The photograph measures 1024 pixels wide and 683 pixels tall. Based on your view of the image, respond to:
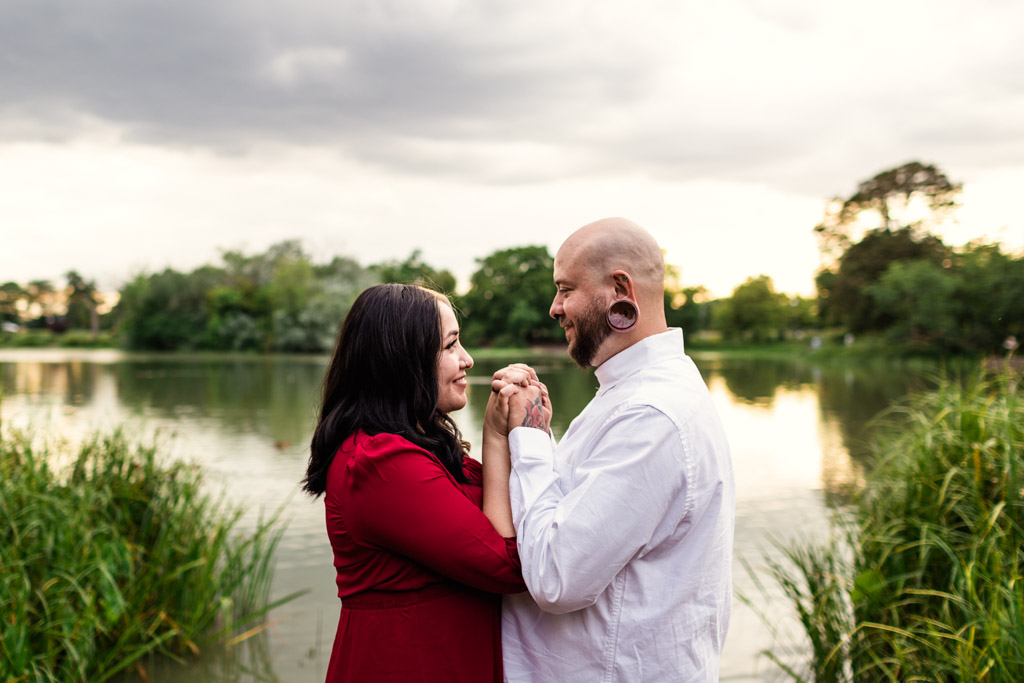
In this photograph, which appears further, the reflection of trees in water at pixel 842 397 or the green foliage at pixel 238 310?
the green foliage at pixel 238 310

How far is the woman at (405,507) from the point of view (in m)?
1.55

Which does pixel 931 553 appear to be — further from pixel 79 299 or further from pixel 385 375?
pixel 79 299

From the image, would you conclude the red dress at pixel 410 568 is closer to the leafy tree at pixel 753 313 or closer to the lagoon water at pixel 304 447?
the lagoon water at pixel 304 447

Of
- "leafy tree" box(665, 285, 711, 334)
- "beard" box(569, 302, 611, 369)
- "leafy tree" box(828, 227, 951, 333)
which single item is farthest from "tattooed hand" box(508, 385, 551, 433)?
"leafy tree" box(665, 285, 711, 334)

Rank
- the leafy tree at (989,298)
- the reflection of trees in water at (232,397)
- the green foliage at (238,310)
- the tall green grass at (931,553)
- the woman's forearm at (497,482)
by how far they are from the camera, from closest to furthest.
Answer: the woman's forearm at (497,482), the tall green grass at (931,553), the reflection of trees in water at (232,397), the leafy tree at (989,298), the green foliage at (238,310)

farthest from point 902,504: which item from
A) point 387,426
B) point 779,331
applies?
point 779,331

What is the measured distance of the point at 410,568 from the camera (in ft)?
5.35

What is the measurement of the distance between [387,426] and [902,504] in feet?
12.8

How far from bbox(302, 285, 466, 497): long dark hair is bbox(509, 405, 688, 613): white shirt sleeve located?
0.35 meters

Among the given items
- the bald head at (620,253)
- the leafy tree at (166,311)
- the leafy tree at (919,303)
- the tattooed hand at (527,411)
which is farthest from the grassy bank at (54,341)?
the bald head at (620,253)

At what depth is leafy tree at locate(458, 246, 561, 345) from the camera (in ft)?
155

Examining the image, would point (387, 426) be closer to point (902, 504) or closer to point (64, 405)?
point (902, 504)

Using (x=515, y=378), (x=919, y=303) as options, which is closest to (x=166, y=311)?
(x=919, y=303)

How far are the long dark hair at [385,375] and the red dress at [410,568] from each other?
0.08 m
